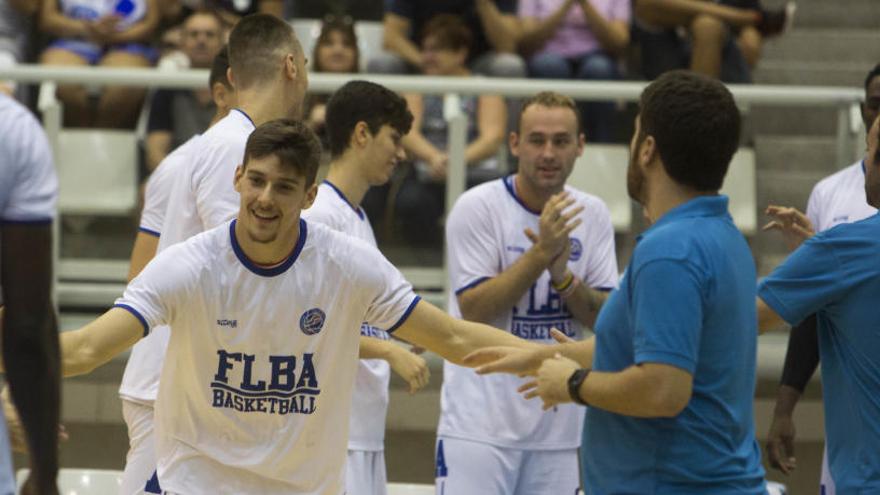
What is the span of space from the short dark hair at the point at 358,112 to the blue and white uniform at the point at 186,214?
1.87 ft

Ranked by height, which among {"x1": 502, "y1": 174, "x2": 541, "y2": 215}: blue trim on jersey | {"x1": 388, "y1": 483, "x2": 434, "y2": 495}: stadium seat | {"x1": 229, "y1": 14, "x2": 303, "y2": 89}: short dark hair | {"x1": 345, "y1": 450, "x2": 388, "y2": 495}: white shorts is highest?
{"x1": 229, "y1": 14, "x2": 303, "y2": 89}: short dark hair

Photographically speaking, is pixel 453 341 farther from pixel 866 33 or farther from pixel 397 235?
pixel 866 33

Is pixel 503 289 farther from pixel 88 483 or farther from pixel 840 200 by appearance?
pixel 88 483

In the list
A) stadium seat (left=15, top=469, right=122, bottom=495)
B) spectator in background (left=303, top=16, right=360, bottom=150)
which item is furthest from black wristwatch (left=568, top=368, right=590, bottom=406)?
spectator in background (left=303, top=16, right=360, bottom=150)

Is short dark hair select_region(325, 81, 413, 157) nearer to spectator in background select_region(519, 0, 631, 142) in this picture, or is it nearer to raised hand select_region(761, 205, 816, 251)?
raised hand select_region(761, 205, 816, 251)

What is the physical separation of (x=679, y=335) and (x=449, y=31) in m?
5.34

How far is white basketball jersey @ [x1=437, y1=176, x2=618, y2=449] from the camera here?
5539 mm

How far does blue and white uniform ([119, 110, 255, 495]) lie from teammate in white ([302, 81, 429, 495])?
55 cm

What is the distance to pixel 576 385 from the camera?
133 inches

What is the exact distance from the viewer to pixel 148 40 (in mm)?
8922

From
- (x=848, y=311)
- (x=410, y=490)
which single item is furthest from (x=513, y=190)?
(x=848, y=311)

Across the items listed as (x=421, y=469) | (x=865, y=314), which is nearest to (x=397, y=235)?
(x=421, y=469)

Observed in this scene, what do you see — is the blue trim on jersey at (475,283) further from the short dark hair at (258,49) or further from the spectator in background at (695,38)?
the spectator in background at (695,38)

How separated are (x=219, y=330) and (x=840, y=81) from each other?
21.7 ft
